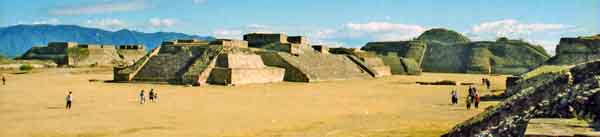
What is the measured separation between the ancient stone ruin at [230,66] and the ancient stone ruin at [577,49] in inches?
830

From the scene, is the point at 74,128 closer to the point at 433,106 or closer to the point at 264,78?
the point at 433,106

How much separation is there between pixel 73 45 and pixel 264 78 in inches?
2520

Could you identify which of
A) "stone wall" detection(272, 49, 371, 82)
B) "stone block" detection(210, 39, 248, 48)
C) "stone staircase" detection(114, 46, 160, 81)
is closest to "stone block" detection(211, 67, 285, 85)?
"stone wall" detection(272, 49, 371, 82)

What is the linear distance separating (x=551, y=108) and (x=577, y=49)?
49803 mm

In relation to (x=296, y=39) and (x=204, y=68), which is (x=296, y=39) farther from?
(x=204, y=68)

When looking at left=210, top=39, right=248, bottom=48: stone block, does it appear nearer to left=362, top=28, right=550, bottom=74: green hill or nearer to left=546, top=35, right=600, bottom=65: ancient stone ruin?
left=546, top=35, right=600, bottom=65: ancient stone ruin

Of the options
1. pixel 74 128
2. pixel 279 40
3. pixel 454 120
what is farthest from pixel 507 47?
pixel 74 128

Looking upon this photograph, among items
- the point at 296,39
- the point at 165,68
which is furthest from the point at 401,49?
the point at 165,68

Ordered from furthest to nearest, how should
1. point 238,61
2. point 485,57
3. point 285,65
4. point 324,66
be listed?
point 485,57 < point 324,66 < point 285,65 < point 238,61

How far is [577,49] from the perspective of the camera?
56.1 meters

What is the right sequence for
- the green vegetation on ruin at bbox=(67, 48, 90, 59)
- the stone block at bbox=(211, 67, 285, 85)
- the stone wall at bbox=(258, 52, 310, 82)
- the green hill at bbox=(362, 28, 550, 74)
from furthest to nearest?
the green hill at bbox=(362, 28, 550, 74)
the green vegetation on ruin at bbox=(67, 48, 90, 59)
the stone wall at bbox=(258, 52, 310, 82)
the stone block at bbox=(211, 67, 285, 85)

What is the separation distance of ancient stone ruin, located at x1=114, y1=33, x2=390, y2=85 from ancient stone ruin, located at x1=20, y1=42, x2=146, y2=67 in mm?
36983

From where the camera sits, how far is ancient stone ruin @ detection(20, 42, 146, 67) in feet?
327

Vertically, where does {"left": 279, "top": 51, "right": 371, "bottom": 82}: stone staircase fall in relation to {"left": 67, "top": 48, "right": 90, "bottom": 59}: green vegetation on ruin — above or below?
below
